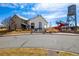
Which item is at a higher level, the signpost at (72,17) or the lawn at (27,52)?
the signpost at (72,17)

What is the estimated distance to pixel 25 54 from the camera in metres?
3.23

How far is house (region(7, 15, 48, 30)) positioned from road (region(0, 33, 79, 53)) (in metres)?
0.12

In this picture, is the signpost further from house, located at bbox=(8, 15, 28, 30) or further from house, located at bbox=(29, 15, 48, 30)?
house, located at bbox=(8, 15, 28, 30)

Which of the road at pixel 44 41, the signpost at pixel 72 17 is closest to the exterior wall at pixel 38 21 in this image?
the road at pixel 44 41

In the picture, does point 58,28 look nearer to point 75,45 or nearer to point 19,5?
point 75,45

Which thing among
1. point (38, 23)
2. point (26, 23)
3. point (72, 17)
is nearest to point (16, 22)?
→ point (26, 23)

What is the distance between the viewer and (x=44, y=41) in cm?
328

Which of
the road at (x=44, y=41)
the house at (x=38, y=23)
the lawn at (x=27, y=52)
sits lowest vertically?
the lawn at (x=27, y=52)

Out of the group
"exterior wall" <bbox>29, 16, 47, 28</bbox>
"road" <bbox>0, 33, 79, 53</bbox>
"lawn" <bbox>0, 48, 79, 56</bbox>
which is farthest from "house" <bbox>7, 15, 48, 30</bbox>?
"lawn" <bbox>0, 48, 79, 56</bbox>

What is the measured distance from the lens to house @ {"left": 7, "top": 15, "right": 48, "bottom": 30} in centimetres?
325

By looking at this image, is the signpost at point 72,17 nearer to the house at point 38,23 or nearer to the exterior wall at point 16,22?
the house at point 38,23

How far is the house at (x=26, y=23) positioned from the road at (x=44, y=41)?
115 millimetres

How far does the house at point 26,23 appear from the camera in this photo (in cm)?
325

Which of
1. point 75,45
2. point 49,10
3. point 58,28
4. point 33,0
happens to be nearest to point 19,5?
point 33,0
